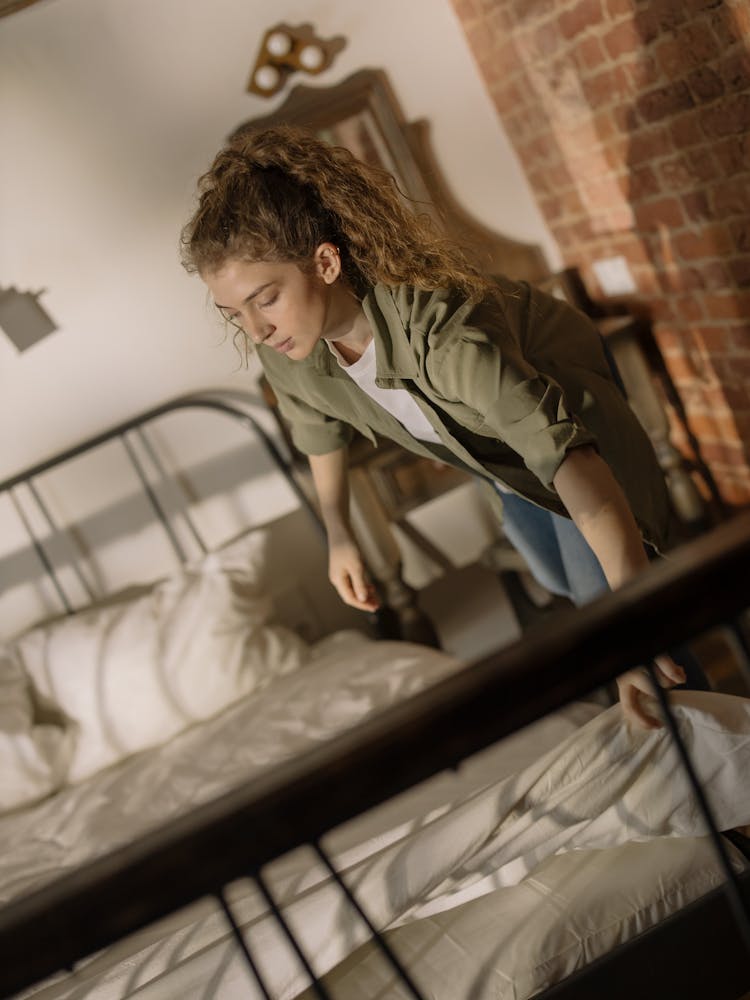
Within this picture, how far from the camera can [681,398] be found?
2879mm

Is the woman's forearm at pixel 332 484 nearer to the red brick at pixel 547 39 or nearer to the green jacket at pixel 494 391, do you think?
the green jacket at pixel 494 391

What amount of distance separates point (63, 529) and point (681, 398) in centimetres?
171

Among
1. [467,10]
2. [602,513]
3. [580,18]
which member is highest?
[467,10]

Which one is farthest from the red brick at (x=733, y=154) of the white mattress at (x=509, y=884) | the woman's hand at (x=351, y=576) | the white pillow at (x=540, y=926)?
the white pillow at (x=540, y=926)

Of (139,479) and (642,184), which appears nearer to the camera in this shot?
(642,184)

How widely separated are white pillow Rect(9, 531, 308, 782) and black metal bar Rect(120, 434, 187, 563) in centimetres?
28

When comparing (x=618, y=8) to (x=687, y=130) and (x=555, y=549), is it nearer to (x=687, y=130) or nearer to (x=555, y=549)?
(x=687, y=130)

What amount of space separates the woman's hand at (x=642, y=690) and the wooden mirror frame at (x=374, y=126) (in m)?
1.76

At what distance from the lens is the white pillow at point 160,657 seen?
252 cm

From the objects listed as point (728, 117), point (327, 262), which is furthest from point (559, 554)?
point (728, 117)

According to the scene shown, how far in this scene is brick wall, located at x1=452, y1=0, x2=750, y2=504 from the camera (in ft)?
7.15

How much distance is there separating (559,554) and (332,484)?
435mm

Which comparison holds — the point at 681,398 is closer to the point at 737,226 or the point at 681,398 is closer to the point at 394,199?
the point at 737,226

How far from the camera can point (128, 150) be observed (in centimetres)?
277
